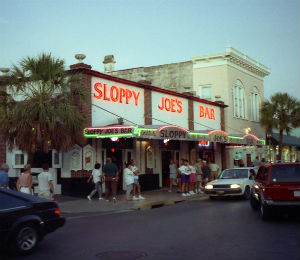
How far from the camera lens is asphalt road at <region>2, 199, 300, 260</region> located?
7.02m

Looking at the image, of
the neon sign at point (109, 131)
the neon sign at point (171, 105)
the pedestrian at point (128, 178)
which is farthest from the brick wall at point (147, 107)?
the pedestrian at point (128, 178)

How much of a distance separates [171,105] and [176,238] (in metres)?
17.0

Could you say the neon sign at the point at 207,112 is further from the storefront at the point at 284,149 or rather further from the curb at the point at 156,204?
the curb at the point at 156,204

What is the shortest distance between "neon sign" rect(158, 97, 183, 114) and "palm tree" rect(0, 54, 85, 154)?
7836mm

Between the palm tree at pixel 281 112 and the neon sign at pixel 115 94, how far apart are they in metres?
15.2

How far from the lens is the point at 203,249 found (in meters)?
7.34

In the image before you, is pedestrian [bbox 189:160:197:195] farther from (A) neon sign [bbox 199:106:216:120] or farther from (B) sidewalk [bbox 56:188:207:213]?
(A) neon sign [bbox 199:106:216:120]

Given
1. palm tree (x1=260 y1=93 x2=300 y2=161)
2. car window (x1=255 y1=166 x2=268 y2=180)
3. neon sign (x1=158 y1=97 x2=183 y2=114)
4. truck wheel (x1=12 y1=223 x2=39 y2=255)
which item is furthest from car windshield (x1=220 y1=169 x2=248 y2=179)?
palm tree (x1=260 y1=93 x2=300 y2=161)

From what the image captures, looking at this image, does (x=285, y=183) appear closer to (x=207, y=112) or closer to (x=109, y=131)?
(x=109, y=131)

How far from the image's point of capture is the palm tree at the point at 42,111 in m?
16.2

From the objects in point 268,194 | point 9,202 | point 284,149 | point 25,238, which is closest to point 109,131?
point 268,194

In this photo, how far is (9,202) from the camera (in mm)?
7363

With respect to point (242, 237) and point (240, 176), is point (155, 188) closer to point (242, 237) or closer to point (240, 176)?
point (240, 176)

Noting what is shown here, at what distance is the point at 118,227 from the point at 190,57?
24.8m
